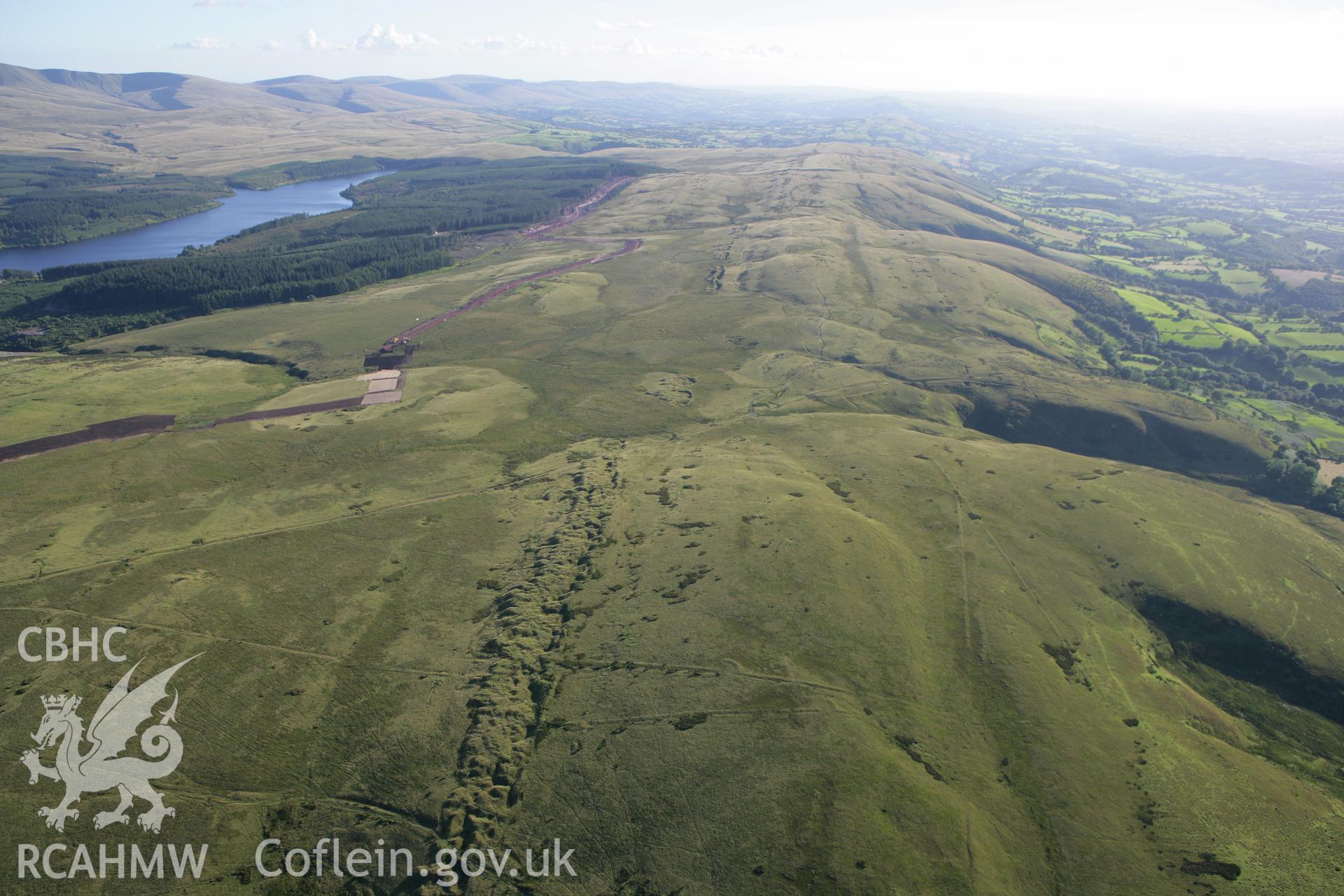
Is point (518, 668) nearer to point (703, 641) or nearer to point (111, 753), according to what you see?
point (703, 641)

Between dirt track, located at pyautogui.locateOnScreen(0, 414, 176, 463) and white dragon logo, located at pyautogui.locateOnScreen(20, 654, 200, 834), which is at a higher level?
dirt track, located at pyautogui.locateOnScreen(0, 414, 176, 463)

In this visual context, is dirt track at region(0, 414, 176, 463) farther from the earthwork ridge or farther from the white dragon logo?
the earthwork ridge

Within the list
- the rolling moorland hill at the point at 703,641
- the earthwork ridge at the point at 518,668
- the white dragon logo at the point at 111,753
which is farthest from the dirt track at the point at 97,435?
the earthwork ridge at the point at 518,668

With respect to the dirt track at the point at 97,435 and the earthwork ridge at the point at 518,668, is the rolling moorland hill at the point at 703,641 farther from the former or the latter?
the dirt track at the point at 97,435

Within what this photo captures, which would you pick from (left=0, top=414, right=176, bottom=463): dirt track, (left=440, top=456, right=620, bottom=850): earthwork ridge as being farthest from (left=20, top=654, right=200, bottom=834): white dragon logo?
(left=0, top=414, right=176, bottom=463): dirt track

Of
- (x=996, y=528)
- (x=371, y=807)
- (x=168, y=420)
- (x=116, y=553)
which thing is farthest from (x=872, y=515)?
(x=168, y=420)

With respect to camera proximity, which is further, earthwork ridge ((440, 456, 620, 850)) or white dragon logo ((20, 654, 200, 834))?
earthwork ridge ((440, 456, 620, 850))
